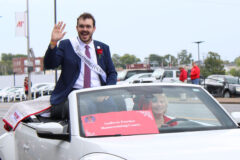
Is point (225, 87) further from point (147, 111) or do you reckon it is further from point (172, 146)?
point (172, 146)

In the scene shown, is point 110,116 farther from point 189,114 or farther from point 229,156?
point 229,156

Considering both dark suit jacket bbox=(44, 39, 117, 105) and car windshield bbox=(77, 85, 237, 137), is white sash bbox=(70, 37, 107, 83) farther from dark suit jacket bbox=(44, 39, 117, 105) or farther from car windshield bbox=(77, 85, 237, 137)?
car windshield bbox=(77, 85, 237, 137)

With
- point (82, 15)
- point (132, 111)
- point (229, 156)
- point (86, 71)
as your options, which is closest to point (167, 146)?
point (229, 156)

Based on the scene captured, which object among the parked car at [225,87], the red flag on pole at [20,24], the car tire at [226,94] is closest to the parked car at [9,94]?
the red flag on pole at [20,24]

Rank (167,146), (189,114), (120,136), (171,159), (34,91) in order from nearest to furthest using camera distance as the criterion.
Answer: (171,159) < (167,146) < (120,136) < (189,114) < (34,91)

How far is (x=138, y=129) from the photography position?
10.0 ft

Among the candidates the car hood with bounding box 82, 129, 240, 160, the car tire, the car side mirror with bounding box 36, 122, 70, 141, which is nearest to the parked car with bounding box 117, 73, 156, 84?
the car tire

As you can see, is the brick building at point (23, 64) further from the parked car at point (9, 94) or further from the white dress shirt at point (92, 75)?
Result: the white dress shirt at point (92, 75)

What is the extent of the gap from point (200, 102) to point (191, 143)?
0.96 m

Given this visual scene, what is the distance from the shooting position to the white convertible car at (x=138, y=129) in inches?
102

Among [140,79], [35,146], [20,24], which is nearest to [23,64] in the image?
[20,24]

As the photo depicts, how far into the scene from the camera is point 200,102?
3604 mm

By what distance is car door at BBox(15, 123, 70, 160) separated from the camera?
313 centimetres

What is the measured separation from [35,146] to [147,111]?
1109mm
